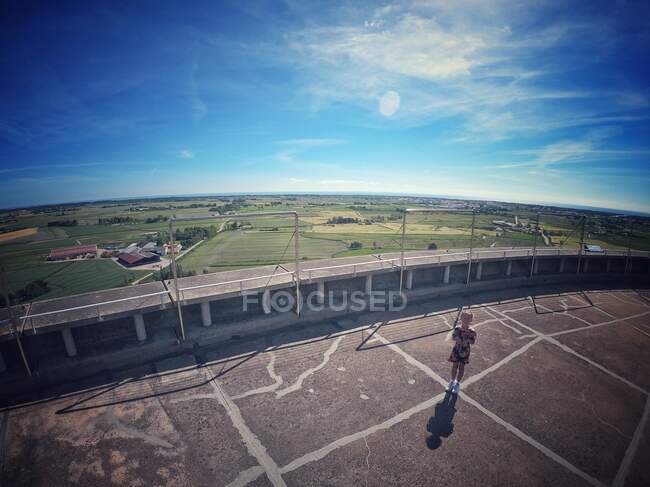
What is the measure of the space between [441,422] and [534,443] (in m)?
1.72

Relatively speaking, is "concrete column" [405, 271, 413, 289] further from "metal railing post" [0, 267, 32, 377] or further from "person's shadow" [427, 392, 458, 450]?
"metal railing post" [0, 267, 32, 377]

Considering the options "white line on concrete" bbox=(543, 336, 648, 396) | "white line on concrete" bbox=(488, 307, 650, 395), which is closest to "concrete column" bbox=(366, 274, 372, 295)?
"white line on concrete" bbox=(488, 307, 650, 395)

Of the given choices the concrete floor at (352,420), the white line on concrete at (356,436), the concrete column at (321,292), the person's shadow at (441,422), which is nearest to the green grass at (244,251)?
the concrete column at (321,292)

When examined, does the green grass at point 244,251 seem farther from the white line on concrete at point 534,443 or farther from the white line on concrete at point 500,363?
the white line on concrete at point 534,443

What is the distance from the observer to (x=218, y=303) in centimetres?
984

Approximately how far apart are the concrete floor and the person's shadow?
3 centimetres

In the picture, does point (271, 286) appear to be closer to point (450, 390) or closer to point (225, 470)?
point (225, 470)

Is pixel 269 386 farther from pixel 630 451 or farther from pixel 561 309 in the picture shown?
pixel 561 309

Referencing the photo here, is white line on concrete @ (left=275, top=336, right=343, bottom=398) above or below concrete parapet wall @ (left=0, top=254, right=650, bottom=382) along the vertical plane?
below

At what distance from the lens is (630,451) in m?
5.21

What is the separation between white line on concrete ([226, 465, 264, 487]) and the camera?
4.53 m

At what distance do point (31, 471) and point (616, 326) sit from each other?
17516 millimetres

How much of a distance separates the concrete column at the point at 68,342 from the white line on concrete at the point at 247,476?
265 inches

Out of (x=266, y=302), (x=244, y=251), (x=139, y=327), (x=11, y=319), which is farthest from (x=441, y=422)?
(x=244, y=251)
